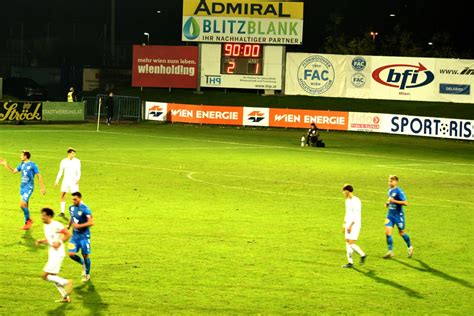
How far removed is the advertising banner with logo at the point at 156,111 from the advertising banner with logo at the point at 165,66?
6234mm

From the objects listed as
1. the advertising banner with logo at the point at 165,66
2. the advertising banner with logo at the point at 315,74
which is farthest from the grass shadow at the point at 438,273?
the advertising banner with logo at the point at 165,66

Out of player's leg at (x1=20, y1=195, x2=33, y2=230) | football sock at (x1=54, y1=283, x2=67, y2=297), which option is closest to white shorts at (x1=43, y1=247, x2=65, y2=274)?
football sock at (x1=54, y1=283, x2=67, y2=297)

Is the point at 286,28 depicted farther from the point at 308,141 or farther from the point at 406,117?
the point at 308,141

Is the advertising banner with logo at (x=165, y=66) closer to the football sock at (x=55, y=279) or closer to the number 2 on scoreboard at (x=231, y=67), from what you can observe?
the number 2 on scoreboard at (x=231, y=67)

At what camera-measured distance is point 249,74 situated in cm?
6725

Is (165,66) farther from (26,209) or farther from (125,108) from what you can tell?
(26,209)

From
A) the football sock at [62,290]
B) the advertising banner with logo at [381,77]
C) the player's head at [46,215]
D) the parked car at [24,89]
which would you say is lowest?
the football sock at [62,290]

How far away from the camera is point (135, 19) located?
109938mm

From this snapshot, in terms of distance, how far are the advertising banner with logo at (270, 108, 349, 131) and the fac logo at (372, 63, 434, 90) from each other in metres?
7.16

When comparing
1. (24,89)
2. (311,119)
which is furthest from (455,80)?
(24,89)

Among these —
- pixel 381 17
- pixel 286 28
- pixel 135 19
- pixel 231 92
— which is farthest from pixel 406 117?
pixel 135 19

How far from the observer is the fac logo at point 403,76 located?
66.1 meters

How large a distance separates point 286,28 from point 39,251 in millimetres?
47812

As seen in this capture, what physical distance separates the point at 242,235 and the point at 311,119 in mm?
37820
